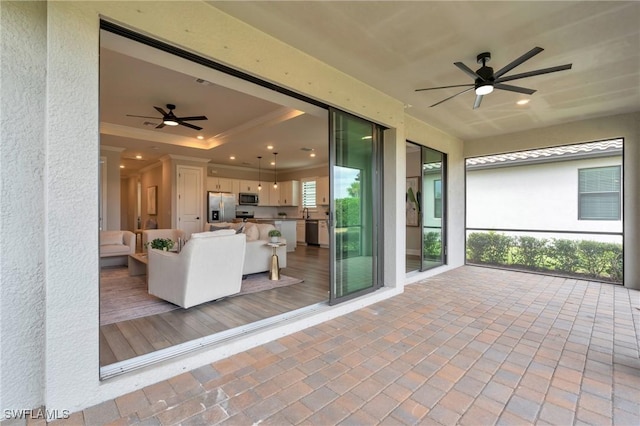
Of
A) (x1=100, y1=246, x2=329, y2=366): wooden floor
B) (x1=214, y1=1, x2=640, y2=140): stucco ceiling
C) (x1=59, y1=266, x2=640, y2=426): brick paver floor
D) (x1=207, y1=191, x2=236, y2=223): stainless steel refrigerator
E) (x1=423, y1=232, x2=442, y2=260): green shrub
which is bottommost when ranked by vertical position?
(x1=59, y1=266, x2=640, y2=426): brick paver floor

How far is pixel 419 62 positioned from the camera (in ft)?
10.0

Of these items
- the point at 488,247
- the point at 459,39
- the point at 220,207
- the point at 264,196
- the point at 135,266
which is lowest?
the point at 135,266

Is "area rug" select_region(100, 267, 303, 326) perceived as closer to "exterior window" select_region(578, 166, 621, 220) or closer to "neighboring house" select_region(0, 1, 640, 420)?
"neighboring house" select_region(0, 1, 640, 420)

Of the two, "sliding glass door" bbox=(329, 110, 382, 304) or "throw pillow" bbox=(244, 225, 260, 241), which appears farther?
"throw pillow" bbox=(244, 225, 260, 241)

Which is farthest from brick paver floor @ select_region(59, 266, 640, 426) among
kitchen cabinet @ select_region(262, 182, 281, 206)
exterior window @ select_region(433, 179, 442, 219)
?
kitchen cabinet @ select_region(262, 182, 281, 206)

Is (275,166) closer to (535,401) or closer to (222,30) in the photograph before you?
(222,30)

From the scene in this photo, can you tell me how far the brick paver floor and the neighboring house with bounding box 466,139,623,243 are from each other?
3.40 m

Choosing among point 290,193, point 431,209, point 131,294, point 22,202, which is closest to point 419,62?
point 431,209

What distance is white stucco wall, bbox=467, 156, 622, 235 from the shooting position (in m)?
6.05

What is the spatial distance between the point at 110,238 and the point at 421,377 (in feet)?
21.0

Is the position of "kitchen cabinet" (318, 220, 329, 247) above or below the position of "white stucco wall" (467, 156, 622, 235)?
below

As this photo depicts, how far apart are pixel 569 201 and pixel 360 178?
541 centimetres

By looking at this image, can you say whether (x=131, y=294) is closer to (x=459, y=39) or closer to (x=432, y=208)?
(x=459, y=39)

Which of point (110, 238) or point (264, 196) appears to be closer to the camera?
point (110, 238)
